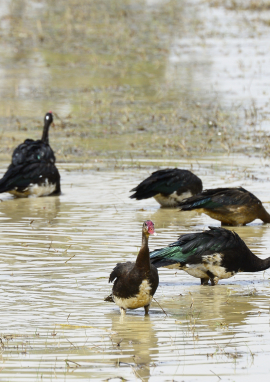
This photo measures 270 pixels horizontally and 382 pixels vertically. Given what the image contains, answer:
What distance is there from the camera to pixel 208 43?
2703cm

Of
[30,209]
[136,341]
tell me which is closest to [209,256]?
[136,341]

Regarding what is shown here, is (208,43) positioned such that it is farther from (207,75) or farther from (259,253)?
(259,253)

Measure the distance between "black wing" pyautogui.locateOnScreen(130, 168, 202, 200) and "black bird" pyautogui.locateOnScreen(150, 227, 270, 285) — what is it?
3.42m

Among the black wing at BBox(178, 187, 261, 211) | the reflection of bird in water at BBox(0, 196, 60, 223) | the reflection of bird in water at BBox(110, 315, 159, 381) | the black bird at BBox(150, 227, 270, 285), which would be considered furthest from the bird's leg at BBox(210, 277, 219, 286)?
the reflection of bird in water at BBox(0, 196, 60, 223)

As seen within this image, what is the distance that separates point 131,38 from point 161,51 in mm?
2038

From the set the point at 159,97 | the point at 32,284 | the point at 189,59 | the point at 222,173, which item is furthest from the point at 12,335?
the point at 189,59

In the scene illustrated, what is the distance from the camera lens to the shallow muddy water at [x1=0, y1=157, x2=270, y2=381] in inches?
232

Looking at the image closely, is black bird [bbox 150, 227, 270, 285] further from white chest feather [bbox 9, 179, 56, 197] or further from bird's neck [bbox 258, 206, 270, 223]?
white chest feather [bbox 9, 179, 56, 197]

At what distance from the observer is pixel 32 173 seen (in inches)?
510

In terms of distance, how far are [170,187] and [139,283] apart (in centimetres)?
499

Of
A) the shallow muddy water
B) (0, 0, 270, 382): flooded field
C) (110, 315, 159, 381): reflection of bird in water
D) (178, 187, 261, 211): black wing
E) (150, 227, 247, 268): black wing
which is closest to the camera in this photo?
the shallow muddy water

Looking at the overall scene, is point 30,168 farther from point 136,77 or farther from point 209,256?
point 136,77

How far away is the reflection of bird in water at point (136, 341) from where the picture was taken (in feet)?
19.7

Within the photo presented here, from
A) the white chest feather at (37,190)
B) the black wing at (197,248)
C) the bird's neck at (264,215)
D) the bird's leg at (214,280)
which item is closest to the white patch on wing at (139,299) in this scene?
the black wing at (197,248)
